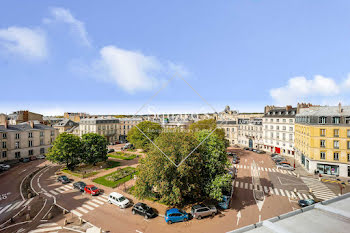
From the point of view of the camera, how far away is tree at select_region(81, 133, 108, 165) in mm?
40281

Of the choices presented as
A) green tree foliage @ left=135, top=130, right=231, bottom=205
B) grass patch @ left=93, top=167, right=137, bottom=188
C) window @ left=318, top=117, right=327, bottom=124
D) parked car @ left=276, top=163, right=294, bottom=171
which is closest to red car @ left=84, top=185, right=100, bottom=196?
grass patch @ left=93, top=167, right=137, bottom=188

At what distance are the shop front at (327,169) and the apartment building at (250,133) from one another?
1036 inches

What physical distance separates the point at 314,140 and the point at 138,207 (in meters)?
41.2

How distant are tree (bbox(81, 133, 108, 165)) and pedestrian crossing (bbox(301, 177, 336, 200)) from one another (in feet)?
145

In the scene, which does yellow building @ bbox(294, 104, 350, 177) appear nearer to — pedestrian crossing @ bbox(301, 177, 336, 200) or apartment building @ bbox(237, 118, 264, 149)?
pedestrian crossing @ bbox(301, 177, 336, 200)

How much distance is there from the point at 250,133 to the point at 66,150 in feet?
211

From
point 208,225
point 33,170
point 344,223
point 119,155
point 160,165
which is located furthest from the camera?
point 119,155

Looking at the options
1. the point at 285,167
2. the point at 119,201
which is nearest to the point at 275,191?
the point at 285,167

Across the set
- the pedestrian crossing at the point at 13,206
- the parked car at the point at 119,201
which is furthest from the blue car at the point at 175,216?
the pedestrian crossing at the point at 13,206

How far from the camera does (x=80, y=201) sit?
1012 inches

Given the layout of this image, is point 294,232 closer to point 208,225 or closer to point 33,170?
point 208,225

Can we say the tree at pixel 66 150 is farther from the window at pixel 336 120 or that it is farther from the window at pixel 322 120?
the window at pixel 336 120

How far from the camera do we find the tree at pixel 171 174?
2077 centimetres

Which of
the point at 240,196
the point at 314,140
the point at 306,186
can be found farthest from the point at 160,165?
the point at 314,140
